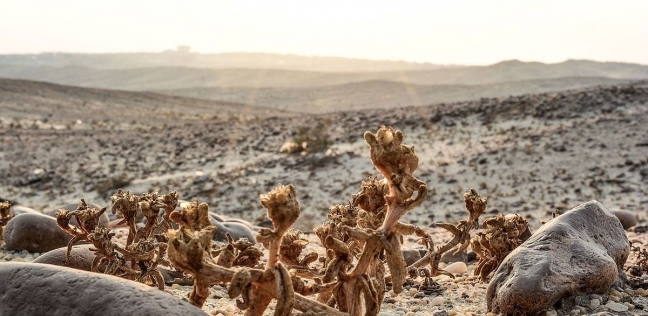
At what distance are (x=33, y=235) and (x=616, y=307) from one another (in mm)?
4946

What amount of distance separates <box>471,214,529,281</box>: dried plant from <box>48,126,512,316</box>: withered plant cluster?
3.96 feet

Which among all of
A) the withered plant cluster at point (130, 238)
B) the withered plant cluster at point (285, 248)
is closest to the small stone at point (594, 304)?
the withered plant cluster at point (285, 248)

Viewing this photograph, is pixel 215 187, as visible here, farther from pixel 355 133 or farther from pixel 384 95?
pixel 384 95

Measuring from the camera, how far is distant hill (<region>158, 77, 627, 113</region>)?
174 feet

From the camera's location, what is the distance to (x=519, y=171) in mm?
11859

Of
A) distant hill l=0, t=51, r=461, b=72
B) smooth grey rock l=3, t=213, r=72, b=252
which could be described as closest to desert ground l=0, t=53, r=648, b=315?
smooth grey rock l=3, t=213, r=72, b=252

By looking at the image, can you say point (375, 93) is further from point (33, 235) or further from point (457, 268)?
point (33, 235)

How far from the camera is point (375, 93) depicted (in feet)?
200

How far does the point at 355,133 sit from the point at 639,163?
7610 millimetres

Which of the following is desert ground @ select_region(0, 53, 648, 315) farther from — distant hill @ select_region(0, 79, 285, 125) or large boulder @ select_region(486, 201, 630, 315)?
distant hill @ select_region(0, 79, 285, 125)

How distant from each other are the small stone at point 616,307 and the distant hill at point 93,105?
1025 inches

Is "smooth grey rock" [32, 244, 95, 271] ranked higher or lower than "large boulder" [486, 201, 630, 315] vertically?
lower

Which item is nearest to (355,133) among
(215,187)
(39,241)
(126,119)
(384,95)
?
(215,187)

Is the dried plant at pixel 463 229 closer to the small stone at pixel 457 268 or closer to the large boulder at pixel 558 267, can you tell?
the large boulder at pixel 558 267
